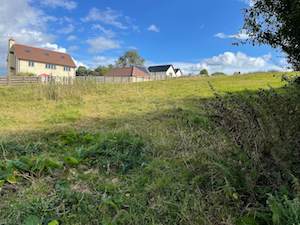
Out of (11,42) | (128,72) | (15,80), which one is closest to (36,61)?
(11,42)

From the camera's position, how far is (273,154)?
2121 mm

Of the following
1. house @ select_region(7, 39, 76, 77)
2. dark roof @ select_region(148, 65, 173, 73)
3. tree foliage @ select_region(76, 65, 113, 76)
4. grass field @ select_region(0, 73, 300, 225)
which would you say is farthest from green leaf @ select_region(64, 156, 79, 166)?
dark roof @ select_region(148, 65, 173, 73)

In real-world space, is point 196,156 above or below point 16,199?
above

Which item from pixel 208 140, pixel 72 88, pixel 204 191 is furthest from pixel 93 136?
pixel 72 88

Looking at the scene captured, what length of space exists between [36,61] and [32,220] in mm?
46273

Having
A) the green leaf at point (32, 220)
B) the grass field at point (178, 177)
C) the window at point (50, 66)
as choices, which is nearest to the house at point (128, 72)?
the window at point (50, 66)

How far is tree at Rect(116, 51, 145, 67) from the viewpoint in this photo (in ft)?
197

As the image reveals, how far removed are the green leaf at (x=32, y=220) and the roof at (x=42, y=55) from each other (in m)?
44.2

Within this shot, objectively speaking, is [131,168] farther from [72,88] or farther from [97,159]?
[72,88]

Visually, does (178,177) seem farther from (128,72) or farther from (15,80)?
(128,72)

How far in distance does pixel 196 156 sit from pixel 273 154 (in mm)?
844

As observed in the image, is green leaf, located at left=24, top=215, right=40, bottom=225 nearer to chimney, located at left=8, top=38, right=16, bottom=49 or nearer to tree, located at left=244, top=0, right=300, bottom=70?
tree, located at left=244, top=0, right=300, bottom=70

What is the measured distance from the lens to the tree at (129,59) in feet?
197

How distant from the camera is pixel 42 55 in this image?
45.8m
